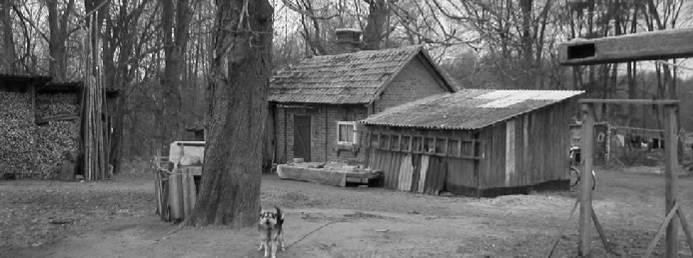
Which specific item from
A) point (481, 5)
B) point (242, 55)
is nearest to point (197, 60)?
point (242, 55)

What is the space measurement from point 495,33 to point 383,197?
11.9 meters

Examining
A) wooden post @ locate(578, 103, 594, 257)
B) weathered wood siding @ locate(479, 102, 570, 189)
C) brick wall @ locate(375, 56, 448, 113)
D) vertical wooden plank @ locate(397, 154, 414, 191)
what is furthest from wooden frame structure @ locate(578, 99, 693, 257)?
brick wall @ locate(375, 56, 448, 113)

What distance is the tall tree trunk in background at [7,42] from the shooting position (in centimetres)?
2792

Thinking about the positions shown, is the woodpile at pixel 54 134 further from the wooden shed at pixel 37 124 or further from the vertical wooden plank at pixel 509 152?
the vertical wooden plank at pixel 509 152

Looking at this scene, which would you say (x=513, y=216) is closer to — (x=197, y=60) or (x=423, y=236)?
(x=423, y=236)

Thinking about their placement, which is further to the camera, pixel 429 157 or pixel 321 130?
pixel 321 130

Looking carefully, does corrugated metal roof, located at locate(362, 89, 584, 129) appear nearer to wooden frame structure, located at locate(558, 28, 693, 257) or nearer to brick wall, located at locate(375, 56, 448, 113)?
brick wall, located at locate(375, 56, 448, 113)

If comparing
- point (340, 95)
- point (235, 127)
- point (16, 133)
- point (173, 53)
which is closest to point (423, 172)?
point (340, 95)

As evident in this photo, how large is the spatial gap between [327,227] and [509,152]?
32.7 ft

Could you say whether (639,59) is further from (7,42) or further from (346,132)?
(7,42)

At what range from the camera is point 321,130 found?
25906 mm

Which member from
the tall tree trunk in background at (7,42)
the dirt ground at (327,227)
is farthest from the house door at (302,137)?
the tall tree trunk in background at (7,42)

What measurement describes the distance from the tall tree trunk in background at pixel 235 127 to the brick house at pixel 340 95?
12384mm

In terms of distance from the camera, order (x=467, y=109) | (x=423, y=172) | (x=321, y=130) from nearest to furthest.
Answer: (x=423, y=172), (x=467, y=109), (x=321, y=130)
